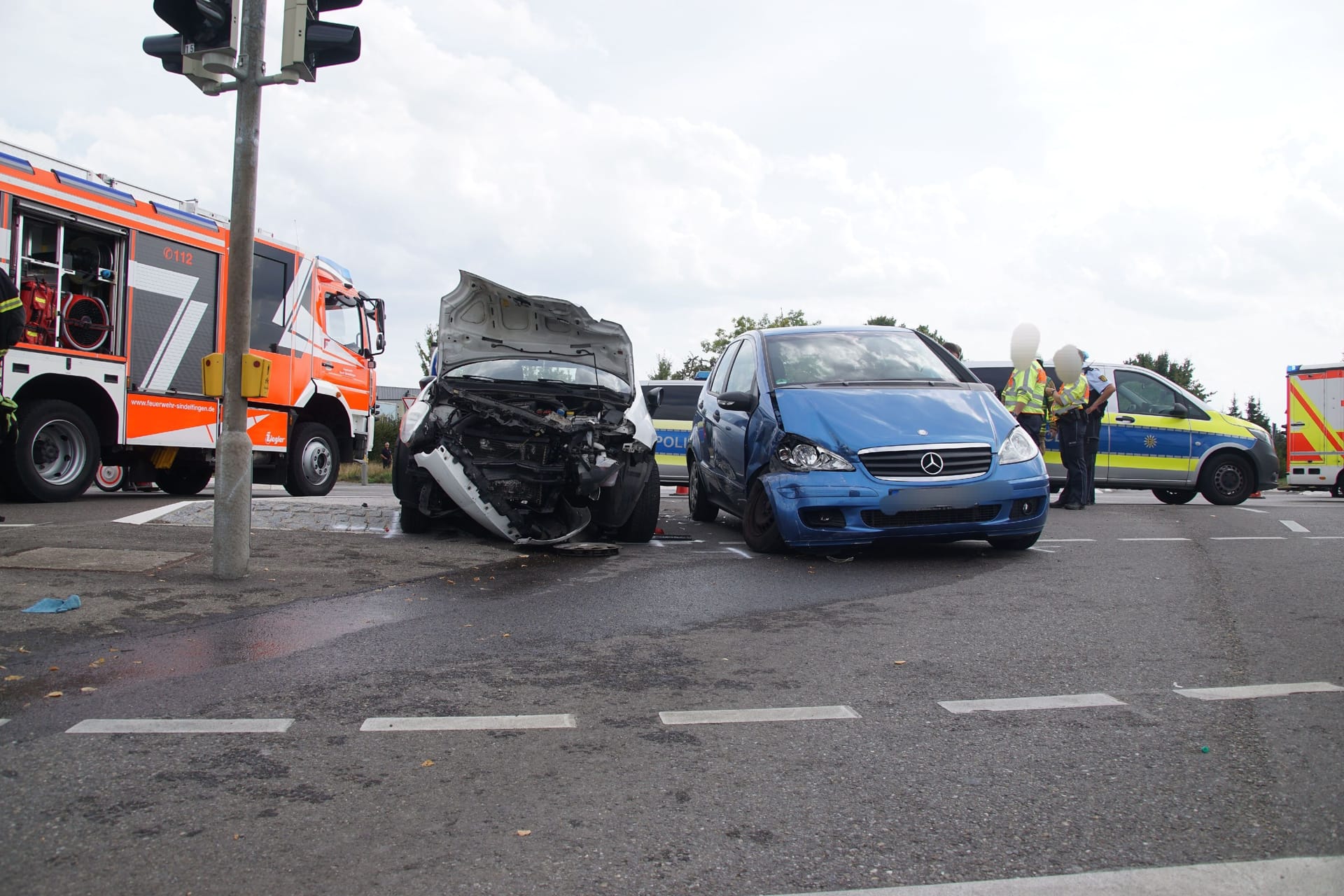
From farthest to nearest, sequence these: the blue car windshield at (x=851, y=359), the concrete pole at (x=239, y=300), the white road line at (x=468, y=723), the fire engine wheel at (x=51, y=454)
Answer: the fire engine wheel at (x=51, y=454) < the blue car windshield at (x=851, y=359) < the concrete pole at (x=239, y=300) < the white road line at (x=468, y=723)

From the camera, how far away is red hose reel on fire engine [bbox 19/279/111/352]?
10281mm

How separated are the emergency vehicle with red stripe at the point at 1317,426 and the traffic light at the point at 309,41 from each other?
20.0 metres

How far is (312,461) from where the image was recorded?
46.1ft

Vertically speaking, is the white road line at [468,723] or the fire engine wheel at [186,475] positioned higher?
the fire engine wheel at [186,475]

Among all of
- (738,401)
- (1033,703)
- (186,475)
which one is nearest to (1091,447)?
(738,401)

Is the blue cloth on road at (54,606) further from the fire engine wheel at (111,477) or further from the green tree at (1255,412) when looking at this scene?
the green tree at (1255,412)

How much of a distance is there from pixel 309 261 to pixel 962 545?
9426 mm

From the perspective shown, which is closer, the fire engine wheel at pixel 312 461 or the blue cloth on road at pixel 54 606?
the blue cloth on road at pixel 54 606

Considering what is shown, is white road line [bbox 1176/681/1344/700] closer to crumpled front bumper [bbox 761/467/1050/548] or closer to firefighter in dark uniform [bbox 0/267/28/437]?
crumpled front bumper [bbox 761/467/1050/548]

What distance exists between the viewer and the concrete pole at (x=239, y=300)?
6.22 meters

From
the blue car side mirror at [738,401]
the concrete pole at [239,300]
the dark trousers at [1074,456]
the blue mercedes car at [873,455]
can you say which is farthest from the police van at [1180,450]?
the concrete pole at [239,300]

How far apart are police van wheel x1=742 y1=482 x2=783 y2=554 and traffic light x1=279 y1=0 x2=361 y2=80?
390 cm

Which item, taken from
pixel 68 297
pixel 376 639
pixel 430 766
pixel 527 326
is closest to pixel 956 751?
pixel 430 766

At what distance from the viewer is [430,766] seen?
10.2ft
